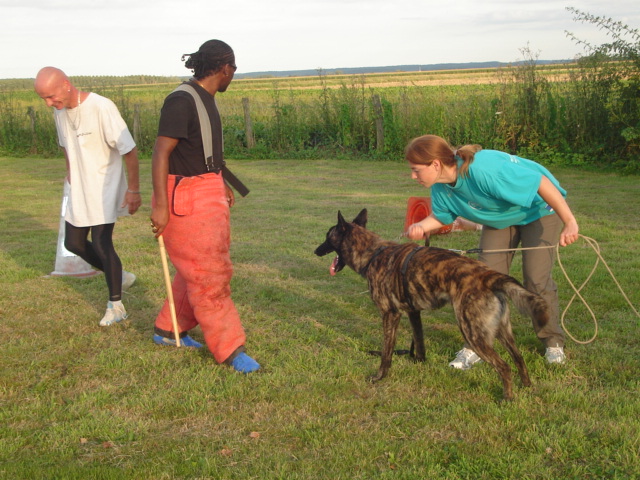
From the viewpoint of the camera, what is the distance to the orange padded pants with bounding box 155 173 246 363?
15.0 ft

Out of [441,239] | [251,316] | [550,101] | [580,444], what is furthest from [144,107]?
[580,444]

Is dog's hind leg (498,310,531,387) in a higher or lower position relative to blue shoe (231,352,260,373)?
higher

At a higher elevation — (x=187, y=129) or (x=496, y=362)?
(x=187, y=129)

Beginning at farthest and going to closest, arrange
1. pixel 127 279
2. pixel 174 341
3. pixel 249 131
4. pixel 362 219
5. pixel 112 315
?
pixel 249 131 → pixel 127 279 → pixel 112 315 → pixel 362 219 → pixel 174 341

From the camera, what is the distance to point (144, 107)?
2388 centimetres

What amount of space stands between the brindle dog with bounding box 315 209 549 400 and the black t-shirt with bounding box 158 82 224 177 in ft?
4.50

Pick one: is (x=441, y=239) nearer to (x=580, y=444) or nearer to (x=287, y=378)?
(x=287, y=378)

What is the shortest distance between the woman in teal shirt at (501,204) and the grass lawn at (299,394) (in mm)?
562

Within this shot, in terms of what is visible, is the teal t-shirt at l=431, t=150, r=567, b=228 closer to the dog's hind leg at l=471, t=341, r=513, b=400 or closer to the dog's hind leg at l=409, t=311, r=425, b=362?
the dog's hind leg at l=409, t=311, r=425, b=362

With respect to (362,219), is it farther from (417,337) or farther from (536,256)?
(536,256)

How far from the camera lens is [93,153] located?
572 centimetres

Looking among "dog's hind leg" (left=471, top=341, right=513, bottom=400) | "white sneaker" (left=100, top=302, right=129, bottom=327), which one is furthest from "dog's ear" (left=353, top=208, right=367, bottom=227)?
"white sneaker" (left=100, top=302, right=129, bottom=327)

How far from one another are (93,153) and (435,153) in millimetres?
3174

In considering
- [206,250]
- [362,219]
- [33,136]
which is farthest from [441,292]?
[33,136]
